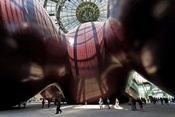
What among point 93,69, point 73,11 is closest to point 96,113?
point 93,69

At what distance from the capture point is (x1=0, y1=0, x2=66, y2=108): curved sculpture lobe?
13.5m

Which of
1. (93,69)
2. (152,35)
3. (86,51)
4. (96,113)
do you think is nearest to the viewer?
(152,35)

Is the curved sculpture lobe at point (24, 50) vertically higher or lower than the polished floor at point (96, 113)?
higher

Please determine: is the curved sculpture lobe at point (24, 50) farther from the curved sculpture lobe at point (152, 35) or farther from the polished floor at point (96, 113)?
the curved sculpture lobe at point (152, 35)

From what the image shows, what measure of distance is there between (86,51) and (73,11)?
28245 millimetres

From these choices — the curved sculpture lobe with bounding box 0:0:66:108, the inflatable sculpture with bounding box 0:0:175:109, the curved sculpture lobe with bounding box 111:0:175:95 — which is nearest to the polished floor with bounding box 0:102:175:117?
the inflatable sculpture with bounding box 0:0:175:109

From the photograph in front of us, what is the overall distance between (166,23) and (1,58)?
34.0ft

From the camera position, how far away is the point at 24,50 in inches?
565

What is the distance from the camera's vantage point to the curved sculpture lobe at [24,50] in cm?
1345

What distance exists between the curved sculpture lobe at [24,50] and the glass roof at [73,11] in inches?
1124

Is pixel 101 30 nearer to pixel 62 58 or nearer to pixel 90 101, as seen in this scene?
pixel 62 58

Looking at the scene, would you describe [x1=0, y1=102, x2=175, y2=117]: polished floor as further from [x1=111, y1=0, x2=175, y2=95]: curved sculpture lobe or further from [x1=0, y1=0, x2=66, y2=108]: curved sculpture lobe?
[x1=0, y1=0, x2=66, y2=108]: curved sculpture lobe

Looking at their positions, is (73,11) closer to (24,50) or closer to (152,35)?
(24,50)

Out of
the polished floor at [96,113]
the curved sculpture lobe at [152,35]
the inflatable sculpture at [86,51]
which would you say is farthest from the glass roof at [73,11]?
the curved sculpture lobe at [152,35]
